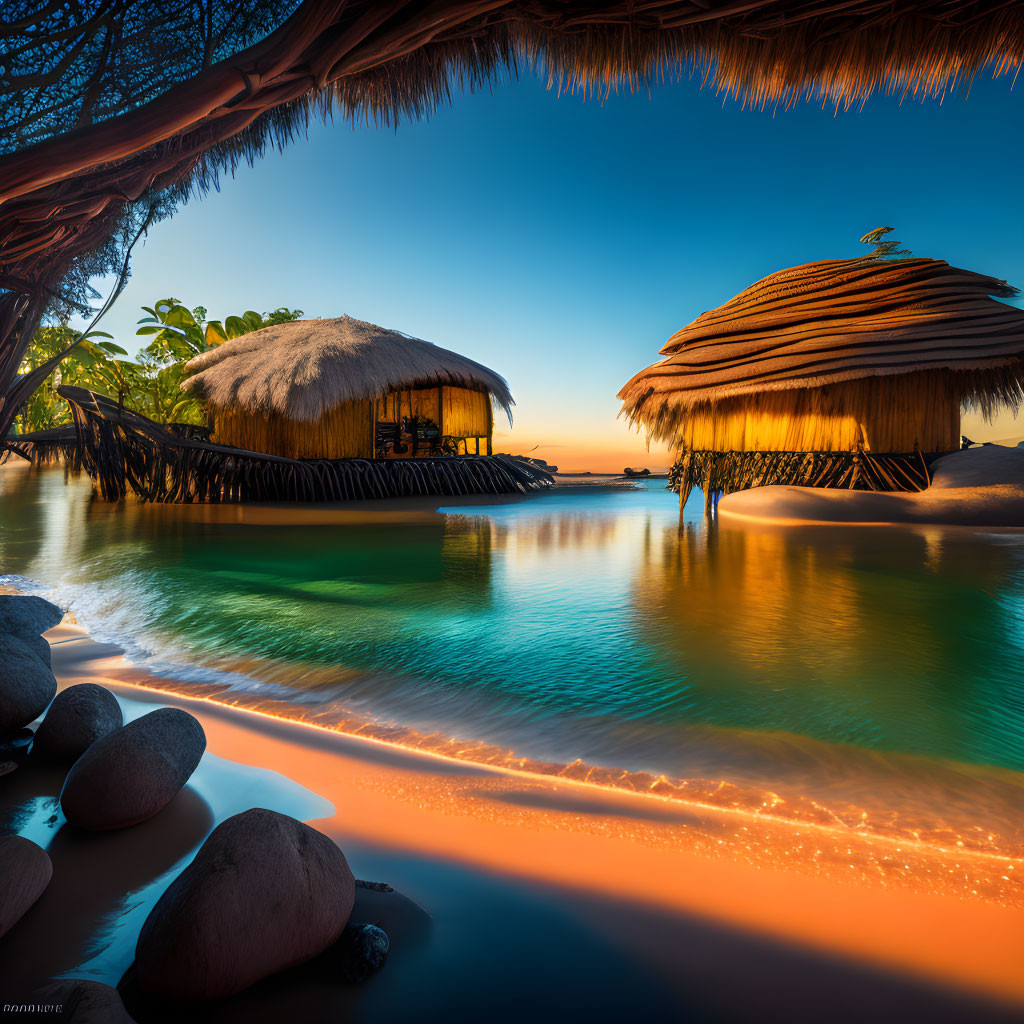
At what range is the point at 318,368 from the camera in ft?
36.1

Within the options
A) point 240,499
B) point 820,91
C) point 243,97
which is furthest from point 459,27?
point 240,499

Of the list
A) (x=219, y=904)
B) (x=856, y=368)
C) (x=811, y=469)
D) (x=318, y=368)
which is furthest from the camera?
(x=318, y=368)

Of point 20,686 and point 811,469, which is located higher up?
point 811,469

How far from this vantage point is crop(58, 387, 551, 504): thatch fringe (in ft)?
31.7

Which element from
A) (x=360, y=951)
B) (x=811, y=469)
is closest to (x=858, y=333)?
(x=811, y=469)

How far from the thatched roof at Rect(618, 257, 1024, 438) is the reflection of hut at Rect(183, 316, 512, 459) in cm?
667

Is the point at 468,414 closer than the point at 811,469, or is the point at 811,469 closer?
the point at 811,469

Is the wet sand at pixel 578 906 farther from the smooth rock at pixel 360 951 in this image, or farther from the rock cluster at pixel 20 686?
the rock cluster at pixel 20 686

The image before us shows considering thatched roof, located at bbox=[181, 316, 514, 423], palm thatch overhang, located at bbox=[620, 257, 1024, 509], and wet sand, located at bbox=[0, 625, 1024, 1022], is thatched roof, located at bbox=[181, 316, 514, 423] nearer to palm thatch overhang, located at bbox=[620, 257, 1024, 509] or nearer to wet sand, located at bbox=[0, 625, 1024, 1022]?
palm thatch overhang, located at bbox=[620, 257, 1024, 509]

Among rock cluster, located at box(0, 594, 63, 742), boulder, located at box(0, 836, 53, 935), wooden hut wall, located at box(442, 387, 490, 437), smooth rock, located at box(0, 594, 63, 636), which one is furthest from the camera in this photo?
wooden hut wall, located at box(442, 387, 490, 437)

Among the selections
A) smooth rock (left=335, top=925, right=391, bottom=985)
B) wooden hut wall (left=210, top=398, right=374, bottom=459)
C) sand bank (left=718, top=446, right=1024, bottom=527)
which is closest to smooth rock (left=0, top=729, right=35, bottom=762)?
smooth rock (left=335, top=925, right=391, bottom=985)

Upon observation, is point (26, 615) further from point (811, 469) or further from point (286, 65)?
→ point (811, 469)

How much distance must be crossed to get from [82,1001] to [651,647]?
2.12 meters

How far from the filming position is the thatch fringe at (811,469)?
645 cm
